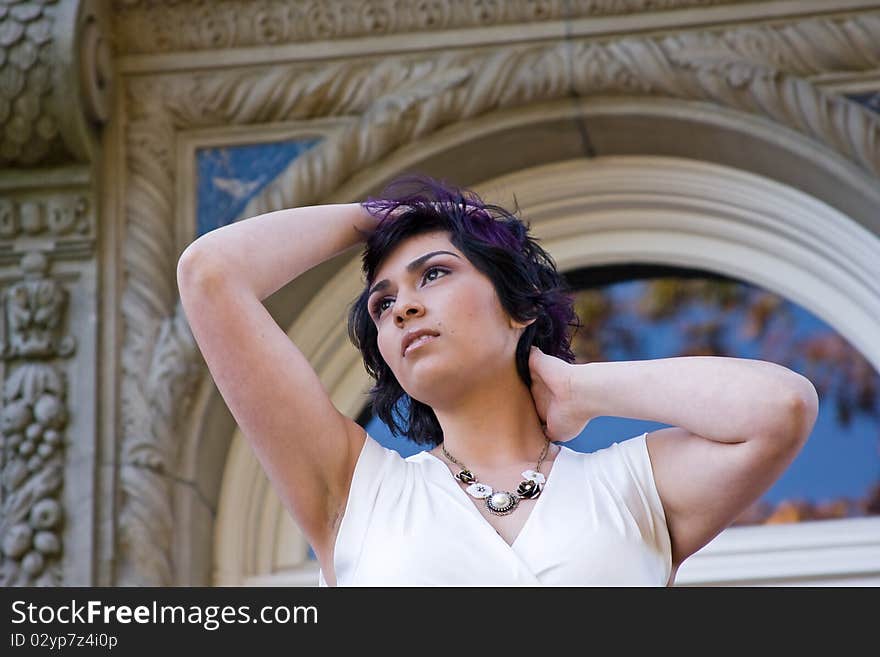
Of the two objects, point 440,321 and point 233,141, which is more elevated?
point 233,141

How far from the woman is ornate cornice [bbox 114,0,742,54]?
7.27 ft

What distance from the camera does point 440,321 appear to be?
2180 millimetres

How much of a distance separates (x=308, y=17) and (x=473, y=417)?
8.29 feet

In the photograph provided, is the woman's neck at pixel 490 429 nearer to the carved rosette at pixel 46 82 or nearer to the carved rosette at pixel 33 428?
the carved rosette at pixel 33 428

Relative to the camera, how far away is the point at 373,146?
4395 millimetres

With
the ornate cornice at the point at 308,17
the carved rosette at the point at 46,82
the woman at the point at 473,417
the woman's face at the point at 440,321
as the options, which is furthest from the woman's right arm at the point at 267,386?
the ornate cornice at the point at 308,17

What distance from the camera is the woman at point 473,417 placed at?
6.75ft

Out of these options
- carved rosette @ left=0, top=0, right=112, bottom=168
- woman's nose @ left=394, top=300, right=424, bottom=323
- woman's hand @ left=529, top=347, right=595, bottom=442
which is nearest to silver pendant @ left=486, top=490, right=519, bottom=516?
woman's hand @ left=529, top=347, right=595, bottom=442

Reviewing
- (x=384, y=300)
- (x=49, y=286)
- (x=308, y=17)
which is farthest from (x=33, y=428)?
(x=384, y=300)

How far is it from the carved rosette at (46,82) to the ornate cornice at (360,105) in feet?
0.72

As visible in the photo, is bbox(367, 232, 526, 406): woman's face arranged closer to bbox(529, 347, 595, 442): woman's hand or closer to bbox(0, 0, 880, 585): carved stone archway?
bbox(529, 347, 595, 442): woman's hand

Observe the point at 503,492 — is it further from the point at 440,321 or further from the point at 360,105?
the point at 360,105

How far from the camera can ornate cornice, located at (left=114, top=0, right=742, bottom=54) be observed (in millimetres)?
4457
